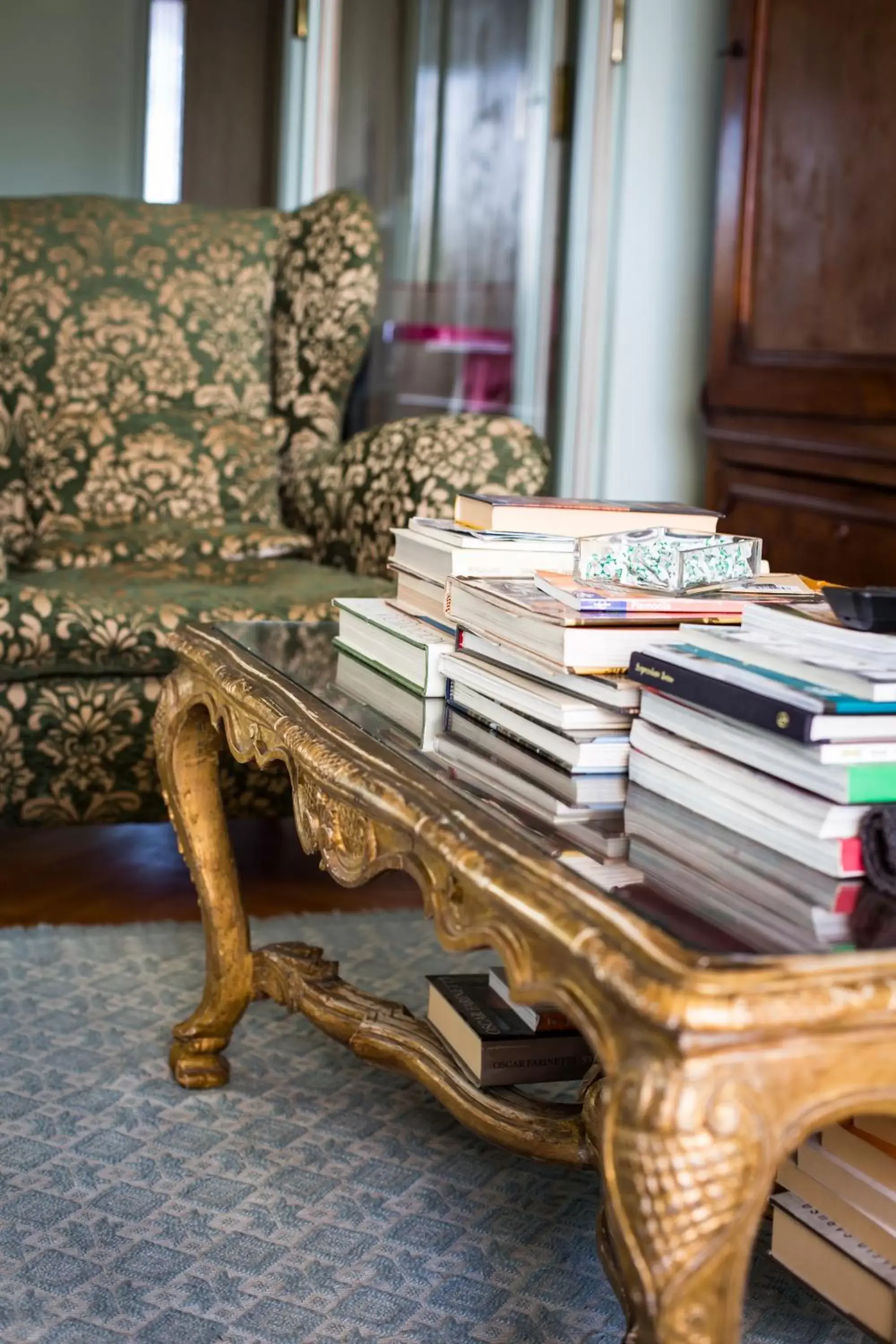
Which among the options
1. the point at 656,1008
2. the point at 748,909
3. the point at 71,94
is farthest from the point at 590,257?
the point at 656,1008

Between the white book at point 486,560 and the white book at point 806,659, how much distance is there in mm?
258

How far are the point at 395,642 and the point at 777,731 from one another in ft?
1.62

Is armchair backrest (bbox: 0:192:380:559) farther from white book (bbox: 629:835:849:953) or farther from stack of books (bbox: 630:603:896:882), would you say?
white book (bbox: 629:835:849:953)

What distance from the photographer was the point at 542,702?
1.02 m

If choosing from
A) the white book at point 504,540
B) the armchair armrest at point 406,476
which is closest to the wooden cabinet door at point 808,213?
the armchair armrest at point 406,476

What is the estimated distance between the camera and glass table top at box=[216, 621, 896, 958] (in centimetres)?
74

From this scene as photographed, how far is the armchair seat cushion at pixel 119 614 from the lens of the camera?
2.06 m

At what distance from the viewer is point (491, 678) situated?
3.62ft

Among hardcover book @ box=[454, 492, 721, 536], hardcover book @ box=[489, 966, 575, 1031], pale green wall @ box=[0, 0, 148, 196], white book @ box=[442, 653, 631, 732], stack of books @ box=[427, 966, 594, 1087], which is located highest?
pale green wall @ box=[0, 0, 148, 196]

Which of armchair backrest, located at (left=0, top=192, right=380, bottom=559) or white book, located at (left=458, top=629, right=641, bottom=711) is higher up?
armchair backrest, located at (left=0, top=192, right=380, bottom=559)

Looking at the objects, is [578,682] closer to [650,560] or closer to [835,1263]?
[650,560]

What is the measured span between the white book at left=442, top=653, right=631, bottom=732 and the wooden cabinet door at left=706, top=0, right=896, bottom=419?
173 cm


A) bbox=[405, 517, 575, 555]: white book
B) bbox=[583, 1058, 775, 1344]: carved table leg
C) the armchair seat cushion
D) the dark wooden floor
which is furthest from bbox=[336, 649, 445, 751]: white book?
the dark wooden floor

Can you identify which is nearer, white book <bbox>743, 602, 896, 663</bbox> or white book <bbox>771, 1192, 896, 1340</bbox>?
white book <bbox>743, 602, 896, 663</bbox>
